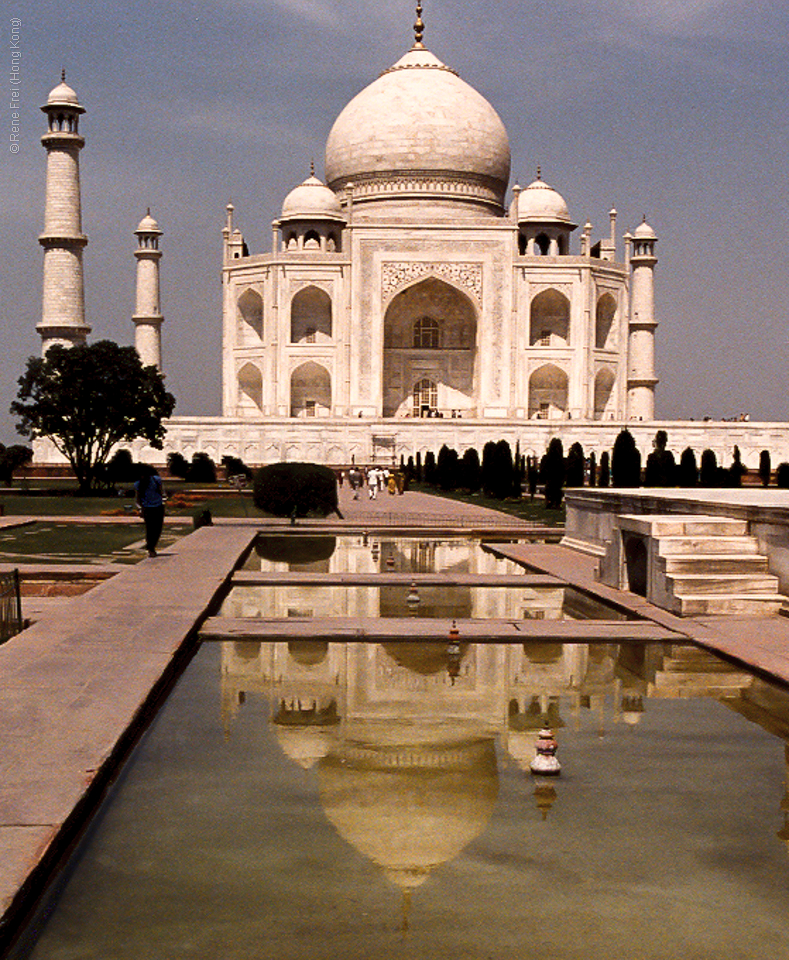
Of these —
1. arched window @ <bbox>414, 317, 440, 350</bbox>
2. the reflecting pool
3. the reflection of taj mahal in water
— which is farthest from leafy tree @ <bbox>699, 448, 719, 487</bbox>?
arched window @ <bbox>414, 317, 440, 350</bbox>

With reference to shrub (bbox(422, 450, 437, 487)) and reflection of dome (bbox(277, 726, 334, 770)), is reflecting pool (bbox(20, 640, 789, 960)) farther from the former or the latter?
shrub (bbox(422, 450, 437, 487))

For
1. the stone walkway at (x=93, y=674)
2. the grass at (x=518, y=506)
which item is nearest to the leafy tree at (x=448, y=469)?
the grass at (x=518, y=506)

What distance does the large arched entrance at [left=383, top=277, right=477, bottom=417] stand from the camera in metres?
40.1

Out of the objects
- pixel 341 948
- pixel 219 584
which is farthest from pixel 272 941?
pixel 219 584

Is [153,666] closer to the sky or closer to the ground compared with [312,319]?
closer to the ground

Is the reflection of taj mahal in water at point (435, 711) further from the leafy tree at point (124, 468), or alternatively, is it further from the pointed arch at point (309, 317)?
the pointed arch at point (309, 317)

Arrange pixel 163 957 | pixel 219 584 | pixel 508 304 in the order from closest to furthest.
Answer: pixel 163 957 < pixel 219 584 < pixel 508 304

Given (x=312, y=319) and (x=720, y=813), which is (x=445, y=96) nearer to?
(x=312, y=319)

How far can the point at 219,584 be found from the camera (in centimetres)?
840

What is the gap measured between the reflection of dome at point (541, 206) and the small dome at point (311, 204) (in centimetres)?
605

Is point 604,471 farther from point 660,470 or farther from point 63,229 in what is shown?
point 63,229

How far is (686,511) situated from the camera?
30.7ft

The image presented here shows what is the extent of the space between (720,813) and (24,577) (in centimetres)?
630

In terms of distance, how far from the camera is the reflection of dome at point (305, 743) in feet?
13.9
